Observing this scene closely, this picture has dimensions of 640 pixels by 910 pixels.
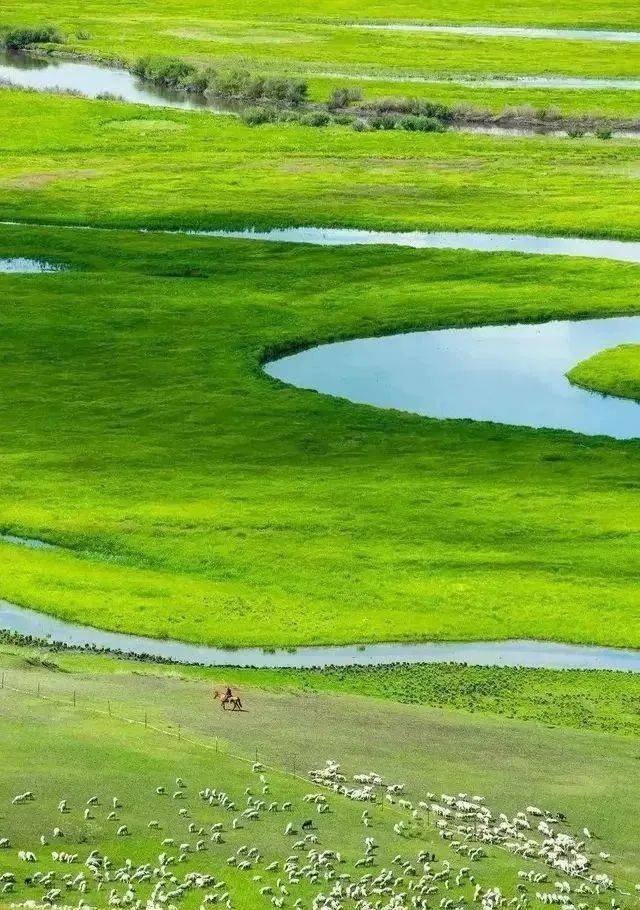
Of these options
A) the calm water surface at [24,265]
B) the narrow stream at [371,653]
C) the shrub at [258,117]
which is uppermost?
the shrub at [258,117]

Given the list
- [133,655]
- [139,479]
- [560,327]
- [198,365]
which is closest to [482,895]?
[133,655]

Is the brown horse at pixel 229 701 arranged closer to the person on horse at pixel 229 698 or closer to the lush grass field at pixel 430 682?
the person on horse at pixel 229 698

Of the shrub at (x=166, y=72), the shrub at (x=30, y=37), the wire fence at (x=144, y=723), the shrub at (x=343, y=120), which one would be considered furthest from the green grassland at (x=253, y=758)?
the shrub at (x=30, y=37)

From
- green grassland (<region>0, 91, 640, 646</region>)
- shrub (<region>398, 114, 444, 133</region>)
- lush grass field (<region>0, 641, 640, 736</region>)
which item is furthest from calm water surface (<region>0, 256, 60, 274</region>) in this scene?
lush grass field (<region>0, 641, 640, 736</region>)

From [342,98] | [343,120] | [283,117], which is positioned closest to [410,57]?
[342,98]

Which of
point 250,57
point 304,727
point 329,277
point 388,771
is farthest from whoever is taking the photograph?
point 250,57

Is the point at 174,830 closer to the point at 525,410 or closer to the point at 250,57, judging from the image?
the point at 525,410
